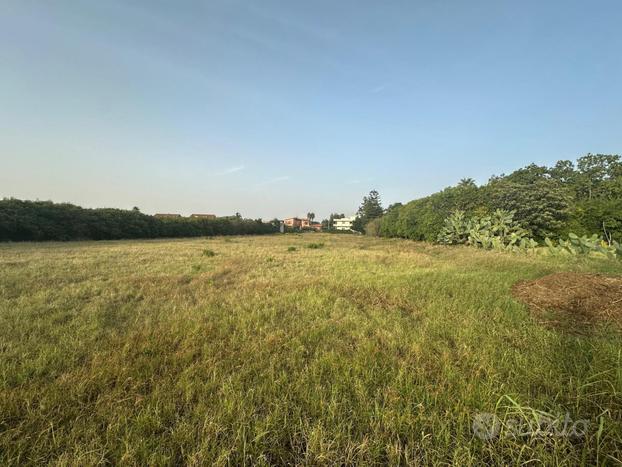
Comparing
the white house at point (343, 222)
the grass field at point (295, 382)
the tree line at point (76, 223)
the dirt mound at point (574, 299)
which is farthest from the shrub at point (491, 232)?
the white house at point (343, 222)

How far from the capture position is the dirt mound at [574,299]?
13.1 ft

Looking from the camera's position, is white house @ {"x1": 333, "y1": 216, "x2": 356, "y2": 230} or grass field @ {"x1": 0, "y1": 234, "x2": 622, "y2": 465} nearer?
grass field @ {"x1": 0, "y1": 234, "x2": 622, "y2": 465}

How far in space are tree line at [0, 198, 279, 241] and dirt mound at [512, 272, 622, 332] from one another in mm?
38590

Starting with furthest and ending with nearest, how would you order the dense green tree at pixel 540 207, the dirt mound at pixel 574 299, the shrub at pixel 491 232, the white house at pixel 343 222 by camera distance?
the white house at pixel 343 222, the dense green tree at pixel 540 207, the shrub at pixel 491 232, the dirt mound at pixel 574 299

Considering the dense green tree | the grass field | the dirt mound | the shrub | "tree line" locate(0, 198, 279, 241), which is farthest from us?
"tree line" locate(0, 198, 279, 241)

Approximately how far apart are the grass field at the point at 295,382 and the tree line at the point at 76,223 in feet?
99.7

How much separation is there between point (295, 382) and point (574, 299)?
554 centimetres

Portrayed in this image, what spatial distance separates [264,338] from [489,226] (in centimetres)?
1999

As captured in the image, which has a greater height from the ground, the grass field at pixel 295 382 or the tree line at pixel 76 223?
the tree line at pixel 76 223

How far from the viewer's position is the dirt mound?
399cm

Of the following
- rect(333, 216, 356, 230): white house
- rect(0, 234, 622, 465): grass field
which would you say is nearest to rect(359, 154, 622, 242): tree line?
rect(0, 234, 622, 465): grass field

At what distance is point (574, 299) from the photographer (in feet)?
15.6

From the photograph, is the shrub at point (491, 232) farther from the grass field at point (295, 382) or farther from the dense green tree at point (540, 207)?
the grass field at point (295, 382)

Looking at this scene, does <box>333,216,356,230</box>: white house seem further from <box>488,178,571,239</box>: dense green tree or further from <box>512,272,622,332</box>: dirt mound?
<box>512,272,622,332</box>: dirt mound
